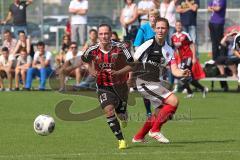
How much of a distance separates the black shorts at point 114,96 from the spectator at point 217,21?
1153cm

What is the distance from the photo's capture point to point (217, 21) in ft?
77.9

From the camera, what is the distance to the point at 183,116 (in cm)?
1672

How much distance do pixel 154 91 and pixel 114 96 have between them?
3.35 ft

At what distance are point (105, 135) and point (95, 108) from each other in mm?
5040

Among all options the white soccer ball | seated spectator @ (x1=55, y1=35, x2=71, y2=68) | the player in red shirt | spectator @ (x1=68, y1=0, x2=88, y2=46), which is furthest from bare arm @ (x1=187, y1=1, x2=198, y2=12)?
the white soccer ball

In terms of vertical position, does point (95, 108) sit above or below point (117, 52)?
below

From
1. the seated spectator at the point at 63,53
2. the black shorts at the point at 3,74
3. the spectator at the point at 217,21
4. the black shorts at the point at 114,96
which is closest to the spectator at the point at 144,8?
the spectator at the point at 217,21

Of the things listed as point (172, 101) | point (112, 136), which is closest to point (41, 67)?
point (112, 136)

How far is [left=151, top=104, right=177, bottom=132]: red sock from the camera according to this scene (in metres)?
12.2

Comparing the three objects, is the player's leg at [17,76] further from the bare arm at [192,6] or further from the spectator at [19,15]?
the bare arm at [192,6]

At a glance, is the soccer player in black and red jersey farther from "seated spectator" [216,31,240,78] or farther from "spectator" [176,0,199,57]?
"spectator" [176,0,199,57]

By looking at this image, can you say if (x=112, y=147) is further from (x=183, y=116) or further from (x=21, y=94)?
(x=21, y=94)

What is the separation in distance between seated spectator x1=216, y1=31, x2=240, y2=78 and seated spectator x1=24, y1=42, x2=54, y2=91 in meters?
4.79

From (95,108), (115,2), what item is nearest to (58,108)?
(95,108)
